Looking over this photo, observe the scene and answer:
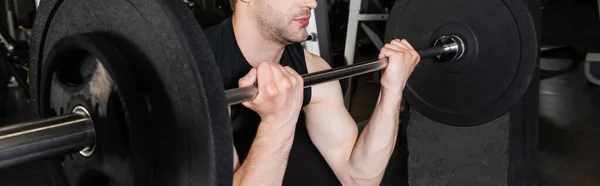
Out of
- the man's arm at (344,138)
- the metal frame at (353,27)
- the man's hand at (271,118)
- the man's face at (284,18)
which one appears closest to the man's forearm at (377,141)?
the man's arm at (344,138)

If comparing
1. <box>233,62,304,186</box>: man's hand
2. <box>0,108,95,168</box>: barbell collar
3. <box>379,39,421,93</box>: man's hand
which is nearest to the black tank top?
<box>379,39,421,93</box>: man's hand

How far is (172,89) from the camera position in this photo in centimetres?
64

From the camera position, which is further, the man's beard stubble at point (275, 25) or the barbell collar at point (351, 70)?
the man's beard stubble at point (275, 25)

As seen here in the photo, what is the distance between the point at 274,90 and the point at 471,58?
732 mm

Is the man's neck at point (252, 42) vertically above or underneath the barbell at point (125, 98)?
underneath

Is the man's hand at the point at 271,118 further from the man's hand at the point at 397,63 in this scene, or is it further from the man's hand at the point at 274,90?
the man's hand at the point at 397,63

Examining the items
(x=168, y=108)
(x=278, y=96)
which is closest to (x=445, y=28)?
(x=278, y=96)

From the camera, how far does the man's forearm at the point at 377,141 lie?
1.28 metres

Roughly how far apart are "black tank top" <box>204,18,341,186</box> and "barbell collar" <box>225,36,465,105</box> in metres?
0.24

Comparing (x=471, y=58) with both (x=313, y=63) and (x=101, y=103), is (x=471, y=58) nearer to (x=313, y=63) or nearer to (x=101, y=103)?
(x=313, y=63)

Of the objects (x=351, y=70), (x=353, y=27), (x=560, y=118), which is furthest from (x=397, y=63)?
(x=560, y=118)

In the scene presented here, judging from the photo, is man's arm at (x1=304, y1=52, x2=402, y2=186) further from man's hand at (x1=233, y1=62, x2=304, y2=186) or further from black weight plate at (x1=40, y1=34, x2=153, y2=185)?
black weight plate at (x1=40, y1=34, x2=153, y2=185)

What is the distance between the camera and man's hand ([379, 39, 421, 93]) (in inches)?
46.9

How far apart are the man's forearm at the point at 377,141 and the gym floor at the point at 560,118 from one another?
687 millimetres
